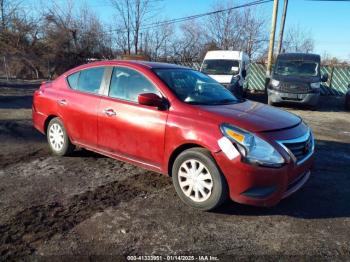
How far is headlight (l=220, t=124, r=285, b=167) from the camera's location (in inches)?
146

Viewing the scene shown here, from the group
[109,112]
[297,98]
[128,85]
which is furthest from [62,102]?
[297,98]

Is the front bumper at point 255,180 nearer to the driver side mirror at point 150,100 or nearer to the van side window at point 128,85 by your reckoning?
the driver side mirror at point 150,100

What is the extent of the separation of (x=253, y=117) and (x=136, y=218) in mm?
1703

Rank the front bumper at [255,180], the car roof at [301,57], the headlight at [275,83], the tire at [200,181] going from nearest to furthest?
the front bumper at [255,180]
the tire at [200,181]
the headlight at [275,83]
the car roof at [301,57]

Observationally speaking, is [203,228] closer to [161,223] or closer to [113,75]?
[161,223]

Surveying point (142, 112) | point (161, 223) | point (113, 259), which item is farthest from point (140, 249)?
point (142, 112)

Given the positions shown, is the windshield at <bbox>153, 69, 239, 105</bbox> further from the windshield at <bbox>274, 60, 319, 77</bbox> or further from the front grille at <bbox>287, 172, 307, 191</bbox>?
the windshield at <bbox>274, 60, 319, 77</bbox>

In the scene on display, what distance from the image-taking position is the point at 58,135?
19.3 ft

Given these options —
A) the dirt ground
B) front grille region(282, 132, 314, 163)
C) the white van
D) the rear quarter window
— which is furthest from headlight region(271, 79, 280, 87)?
front grille region(282, 132, 314, 163)

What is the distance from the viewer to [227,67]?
50.9 feet

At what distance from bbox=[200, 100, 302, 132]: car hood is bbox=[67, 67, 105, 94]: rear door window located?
1809 mm

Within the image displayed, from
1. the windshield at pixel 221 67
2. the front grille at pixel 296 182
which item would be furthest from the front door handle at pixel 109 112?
the windshield at pixel 221 67

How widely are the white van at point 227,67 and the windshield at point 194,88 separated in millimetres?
8960

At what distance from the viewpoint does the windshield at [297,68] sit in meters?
14.6
